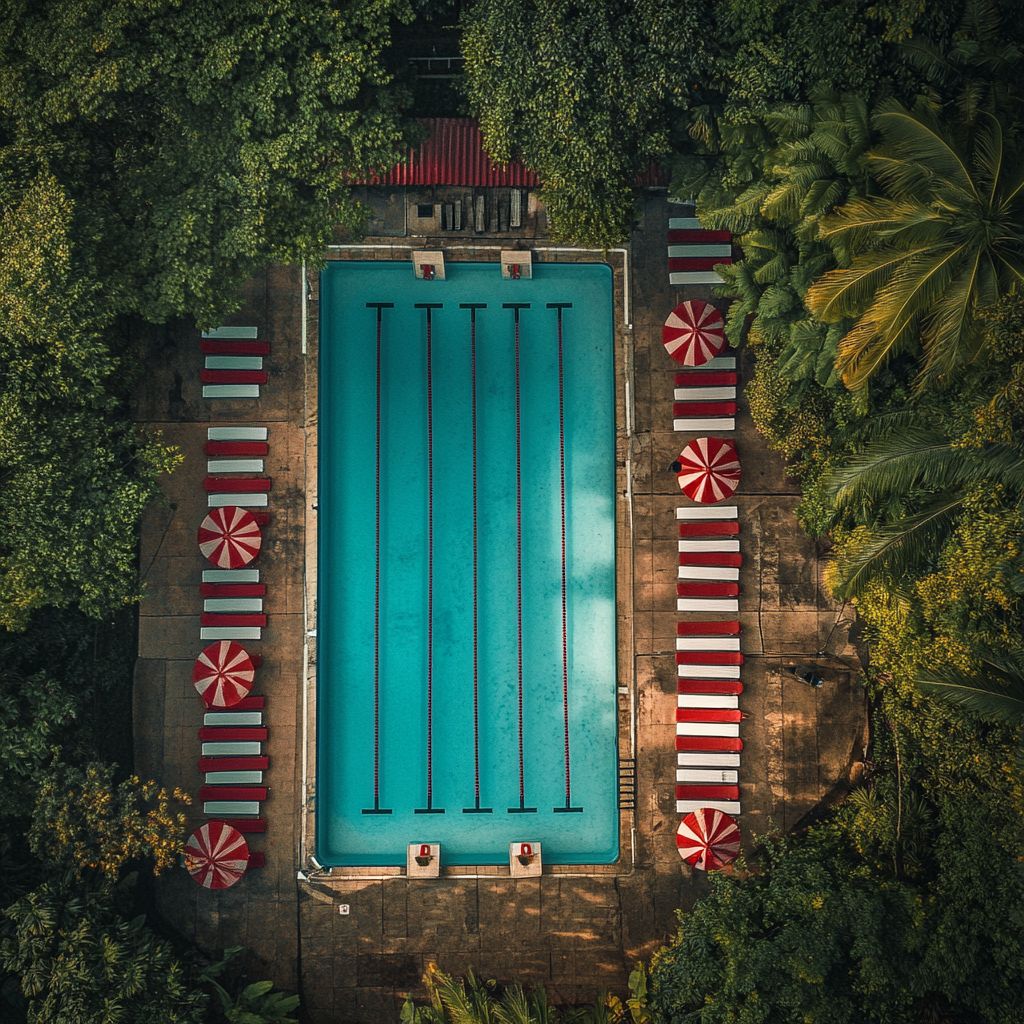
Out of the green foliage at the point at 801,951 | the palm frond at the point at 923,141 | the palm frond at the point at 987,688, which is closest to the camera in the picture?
the palm frond at the point at 923,141

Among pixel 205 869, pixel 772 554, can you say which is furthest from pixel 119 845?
pixel 772 554

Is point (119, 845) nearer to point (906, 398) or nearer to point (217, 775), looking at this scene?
point (217, 775)

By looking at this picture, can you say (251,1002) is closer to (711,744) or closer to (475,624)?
(475,624)

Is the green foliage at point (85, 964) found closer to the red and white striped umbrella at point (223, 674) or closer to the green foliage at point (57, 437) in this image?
the red and white striped umbrella at point (223, 674)

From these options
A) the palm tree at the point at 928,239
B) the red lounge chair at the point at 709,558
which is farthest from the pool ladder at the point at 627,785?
the palm tree at the point at 928,239

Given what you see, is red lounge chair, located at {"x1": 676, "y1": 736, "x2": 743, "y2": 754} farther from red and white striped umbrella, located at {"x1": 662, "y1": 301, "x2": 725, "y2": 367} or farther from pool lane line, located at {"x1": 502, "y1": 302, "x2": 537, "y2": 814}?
red and white striped umbrella, located at {"x1": 662, "y1": 301, "x2": 725, "y2": 367}
